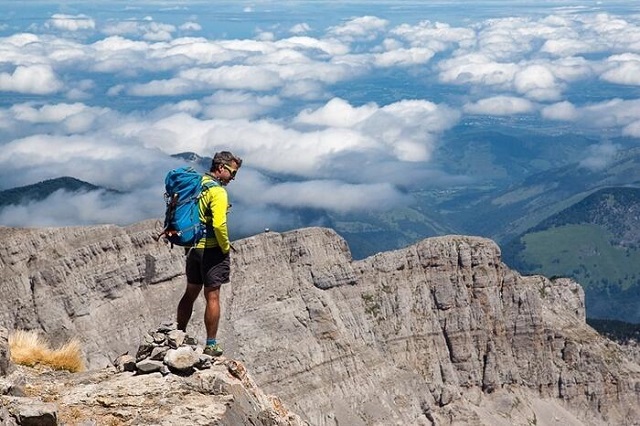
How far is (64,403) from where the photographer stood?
81.6ft

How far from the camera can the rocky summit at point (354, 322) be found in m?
139

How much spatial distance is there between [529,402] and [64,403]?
170022mm

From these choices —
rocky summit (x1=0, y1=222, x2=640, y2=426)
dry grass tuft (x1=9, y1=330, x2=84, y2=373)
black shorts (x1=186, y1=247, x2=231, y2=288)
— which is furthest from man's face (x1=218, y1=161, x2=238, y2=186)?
rocky summit (x1=0, y1=222, x2=640, y2=426)

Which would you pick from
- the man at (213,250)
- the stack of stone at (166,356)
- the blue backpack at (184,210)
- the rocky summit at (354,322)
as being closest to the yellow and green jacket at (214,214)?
the man at (213,250)

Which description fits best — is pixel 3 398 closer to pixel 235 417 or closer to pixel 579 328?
pixel 235 417

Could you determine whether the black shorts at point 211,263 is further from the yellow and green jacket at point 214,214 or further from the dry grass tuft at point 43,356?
the dry grass tuft at point 43,356

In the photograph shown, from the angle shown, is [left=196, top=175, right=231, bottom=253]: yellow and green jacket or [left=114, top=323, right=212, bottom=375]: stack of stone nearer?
[left=114, top=323, right=212, bottom=375]: stack of stone

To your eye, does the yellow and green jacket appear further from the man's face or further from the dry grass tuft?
the dry grass tuft

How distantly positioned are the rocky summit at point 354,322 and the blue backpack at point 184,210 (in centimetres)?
8782

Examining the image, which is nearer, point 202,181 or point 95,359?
point 202,181

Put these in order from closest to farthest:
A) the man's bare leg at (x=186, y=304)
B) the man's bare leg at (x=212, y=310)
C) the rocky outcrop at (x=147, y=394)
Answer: the rocky outcrop at (x=147, y=394) → the man's bare leg at (x=212, y=310) → the man's bare leg at (x=186, y=304)

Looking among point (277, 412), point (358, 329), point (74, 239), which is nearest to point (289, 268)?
point (358, 329)

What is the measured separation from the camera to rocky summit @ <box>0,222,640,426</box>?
456 ft

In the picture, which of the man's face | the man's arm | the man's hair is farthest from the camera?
the man's hair
